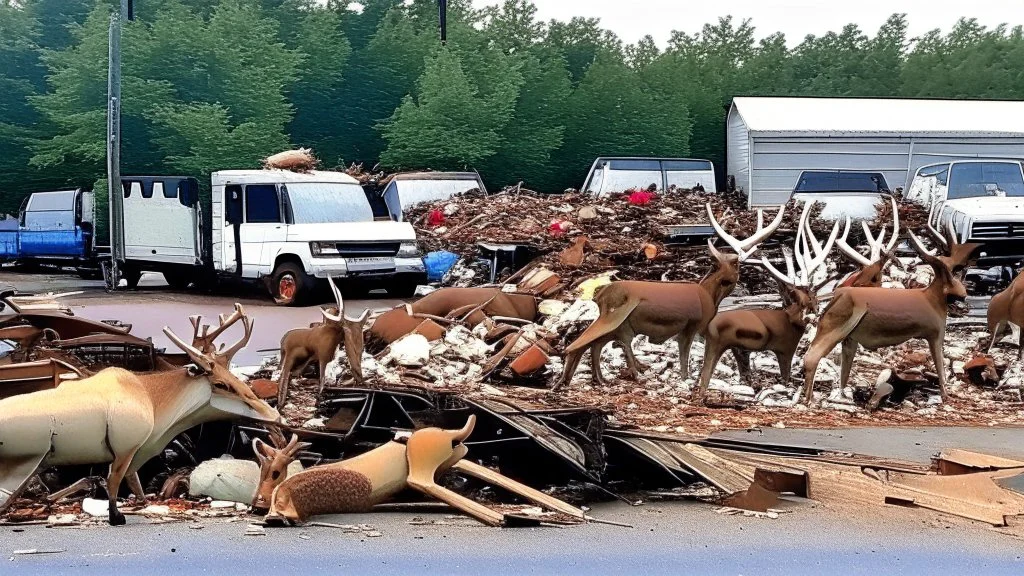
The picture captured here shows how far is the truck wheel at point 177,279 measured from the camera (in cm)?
2644

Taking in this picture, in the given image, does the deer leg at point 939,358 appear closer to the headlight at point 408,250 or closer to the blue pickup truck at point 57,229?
the headlight at point 408,250

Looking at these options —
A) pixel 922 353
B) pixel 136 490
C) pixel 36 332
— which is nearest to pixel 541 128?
pixel 922 353

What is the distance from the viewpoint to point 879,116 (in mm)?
32375

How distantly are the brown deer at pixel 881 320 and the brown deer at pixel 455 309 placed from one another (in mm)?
4245

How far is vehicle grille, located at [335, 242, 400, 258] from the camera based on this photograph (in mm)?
23141

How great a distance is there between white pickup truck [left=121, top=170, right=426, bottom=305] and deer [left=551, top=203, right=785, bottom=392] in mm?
10040

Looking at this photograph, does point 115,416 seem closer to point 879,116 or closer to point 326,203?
point 326,203

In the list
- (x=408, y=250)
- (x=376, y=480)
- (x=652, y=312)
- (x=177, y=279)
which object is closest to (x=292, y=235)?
(x=408, y=250)

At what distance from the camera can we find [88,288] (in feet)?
90.9

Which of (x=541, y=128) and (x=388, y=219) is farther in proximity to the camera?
(x=541, y=128)

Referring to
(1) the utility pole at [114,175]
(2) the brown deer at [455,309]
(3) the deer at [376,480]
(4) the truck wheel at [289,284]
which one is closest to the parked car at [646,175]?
(4) the truck wheel at [289,284]

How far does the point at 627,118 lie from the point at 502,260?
21.2 metres

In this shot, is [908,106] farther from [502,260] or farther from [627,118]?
[502,260]

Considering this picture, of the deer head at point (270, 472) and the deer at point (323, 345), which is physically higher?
the deer at point (323, 345)
